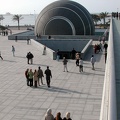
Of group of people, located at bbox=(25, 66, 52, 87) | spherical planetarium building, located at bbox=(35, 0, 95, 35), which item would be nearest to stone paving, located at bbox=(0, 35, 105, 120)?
group of people, located at bbox=(25, 66, 52, 87)

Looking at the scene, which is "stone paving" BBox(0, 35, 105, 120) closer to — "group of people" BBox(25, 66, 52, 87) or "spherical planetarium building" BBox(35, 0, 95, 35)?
"group of people" BBox(25, 66, 52, 87)

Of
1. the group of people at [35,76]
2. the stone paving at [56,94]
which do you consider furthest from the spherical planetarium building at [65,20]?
the group of people at [35,76]

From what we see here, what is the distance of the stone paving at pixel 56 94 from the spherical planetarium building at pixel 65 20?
18.1 metres

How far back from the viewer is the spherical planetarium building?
36719mm

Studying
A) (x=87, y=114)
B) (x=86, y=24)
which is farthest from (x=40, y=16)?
(x=87, y=114)

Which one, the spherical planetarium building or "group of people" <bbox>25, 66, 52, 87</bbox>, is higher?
the spherical planetarium building

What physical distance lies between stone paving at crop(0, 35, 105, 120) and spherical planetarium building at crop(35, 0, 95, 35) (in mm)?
18138

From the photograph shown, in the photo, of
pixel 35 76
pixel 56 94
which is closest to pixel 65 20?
pixel 35 76

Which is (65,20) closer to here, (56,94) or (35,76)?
(35,76)

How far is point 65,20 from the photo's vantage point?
121 feet

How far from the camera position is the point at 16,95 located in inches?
502

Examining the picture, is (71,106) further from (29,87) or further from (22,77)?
(22,77)

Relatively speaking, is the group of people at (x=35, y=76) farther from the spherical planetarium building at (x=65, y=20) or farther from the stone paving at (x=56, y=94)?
the spherical planetarium building at (x=65, y=20)

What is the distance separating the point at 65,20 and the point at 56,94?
25.1 meters
